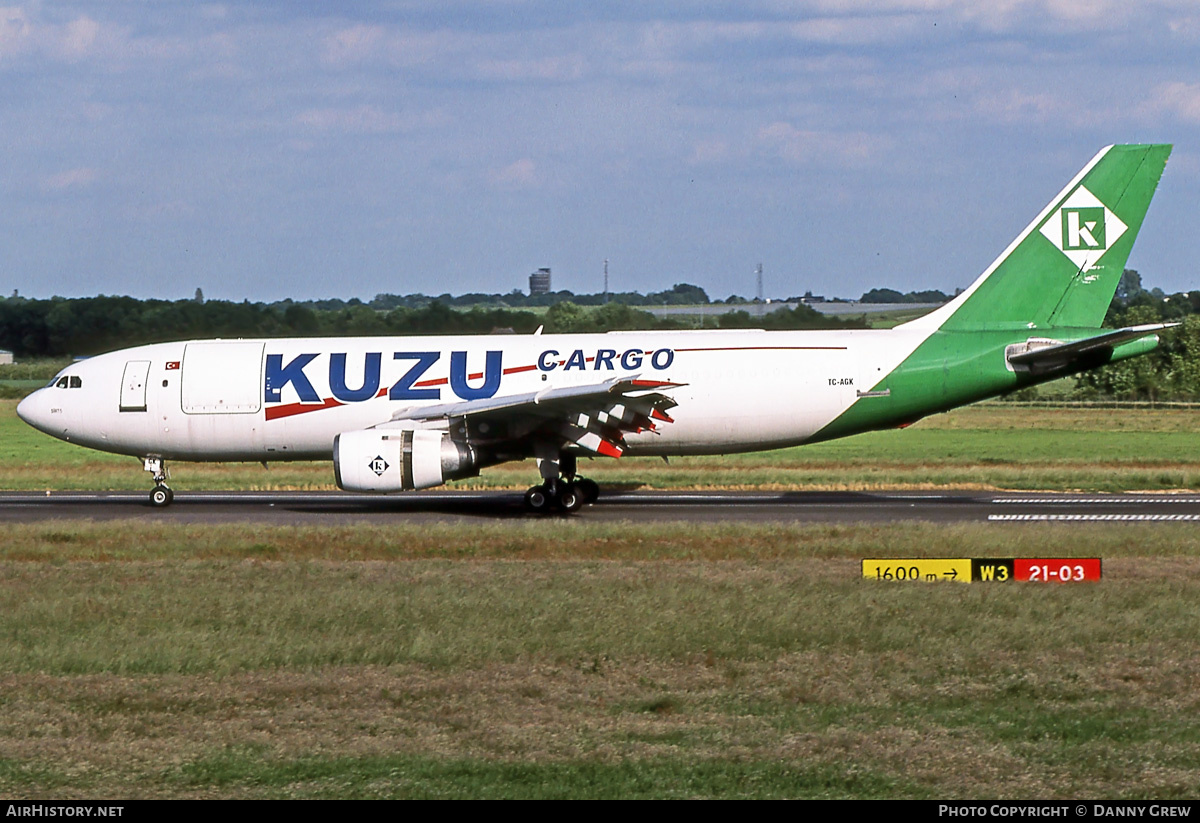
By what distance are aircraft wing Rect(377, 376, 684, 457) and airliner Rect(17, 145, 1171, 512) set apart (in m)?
0.06

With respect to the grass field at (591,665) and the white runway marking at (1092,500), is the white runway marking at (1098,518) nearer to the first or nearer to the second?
the grass field at (591,665)

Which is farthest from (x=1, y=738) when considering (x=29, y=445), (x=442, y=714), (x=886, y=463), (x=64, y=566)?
(x=29, y=445)

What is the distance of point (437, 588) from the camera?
16.4m

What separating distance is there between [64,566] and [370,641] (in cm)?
803

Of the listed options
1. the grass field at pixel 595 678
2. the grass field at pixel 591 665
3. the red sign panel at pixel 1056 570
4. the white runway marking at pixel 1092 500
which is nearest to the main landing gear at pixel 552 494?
the grass field at pixel 591 665

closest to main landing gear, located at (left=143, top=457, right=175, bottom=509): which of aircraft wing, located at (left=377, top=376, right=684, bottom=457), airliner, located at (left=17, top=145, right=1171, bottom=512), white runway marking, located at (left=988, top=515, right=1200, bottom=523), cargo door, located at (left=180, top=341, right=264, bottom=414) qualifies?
airliner, located at (left=17, top=145, right=1171, bottom=512)

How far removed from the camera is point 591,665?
1219 centimetres

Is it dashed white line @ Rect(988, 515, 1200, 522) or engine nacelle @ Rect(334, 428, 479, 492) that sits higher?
engine nacelle @ Rect(334, 428, 479, 492)

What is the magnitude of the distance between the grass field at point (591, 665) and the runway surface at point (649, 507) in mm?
2925

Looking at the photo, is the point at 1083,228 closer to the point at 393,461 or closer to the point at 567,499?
the point at 567,499

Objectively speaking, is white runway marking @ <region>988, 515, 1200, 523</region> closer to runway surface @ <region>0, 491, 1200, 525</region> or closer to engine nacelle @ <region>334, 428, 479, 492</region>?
runway surface @ <region>0, 491, 1200, 525</region>

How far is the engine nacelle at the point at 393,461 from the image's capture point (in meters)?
25.2

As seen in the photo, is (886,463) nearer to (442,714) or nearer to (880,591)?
(880,591)

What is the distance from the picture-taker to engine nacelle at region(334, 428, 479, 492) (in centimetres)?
2520
